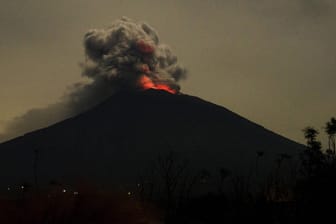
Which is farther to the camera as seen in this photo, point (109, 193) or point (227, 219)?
point (227, 219)

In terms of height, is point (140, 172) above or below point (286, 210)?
above

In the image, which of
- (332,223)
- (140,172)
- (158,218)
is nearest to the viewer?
(158,218)

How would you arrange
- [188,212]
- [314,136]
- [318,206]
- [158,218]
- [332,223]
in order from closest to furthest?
1. [158,218]
2. [332,223]
3. [318,206]
4. [188,212]
5. [314,136]

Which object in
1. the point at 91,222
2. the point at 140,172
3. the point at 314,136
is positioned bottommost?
the point at 91,222

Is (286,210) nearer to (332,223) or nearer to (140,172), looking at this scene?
(332,223)

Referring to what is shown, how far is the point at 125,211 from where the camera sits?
350 cm

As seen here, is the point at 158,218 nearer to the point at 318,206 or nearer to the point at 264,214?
the point at 318,206

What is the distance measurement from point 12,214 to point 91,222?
39cm

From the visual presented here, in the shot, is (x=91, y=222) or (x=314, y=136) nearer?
(x=91, y=222)

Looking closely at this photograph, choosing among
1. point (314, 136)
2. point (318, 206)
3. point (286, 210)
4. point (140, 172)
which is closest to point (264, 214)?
point (286, 210)

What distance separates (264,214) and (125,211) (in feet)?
108

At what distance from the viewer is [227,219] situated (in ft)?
122

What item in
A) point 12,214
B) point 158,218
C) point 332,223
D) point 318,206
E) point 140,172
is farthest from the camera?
point 140,172

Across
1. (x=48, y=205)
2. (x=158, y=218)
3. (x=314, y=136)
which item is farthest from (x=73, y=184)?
(x=314, y=136)
